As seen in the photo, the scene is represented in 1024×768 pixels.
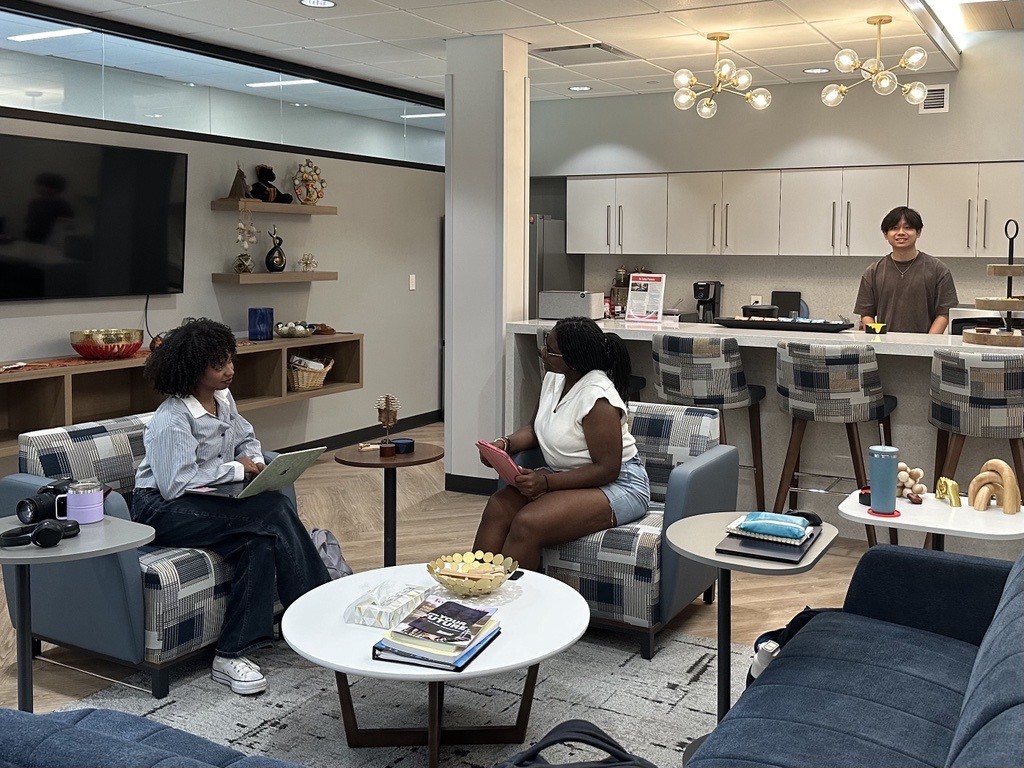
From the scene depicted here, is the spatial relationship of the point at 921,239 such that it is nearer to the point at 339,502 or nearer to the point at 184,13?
the point at 339,502

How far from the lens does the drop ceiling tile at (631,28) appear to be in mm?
5262

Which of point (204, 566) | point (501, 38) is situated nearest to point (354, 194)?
point (501, 38)

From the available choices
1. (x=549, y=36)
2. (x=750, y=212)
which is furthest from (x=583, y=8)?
(x=750, y=212)

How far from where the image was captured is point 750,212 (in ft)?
25.0

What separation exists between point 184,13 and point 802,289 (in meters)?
4.76

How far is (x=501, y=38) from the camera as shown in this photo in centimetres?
559

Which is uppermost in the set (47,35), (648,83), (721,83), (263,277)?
(648,83)

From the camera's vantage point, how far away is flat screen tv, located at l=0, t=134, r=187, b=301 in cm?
501

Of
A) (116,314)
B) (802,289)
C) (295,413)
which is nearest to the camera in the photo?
(116,314)

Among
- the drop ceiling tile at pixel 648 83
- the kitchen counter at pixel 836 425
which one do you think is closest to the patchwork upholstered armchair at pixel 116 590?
the kitchen counter at pixel 836 425

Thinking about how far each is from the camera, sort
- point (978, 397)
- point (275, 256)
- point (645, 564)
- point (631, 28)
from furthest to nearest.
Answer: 1. point (275, 256)
2. point (631, 28)
3. point (978, 397)
4. point (645, 564)

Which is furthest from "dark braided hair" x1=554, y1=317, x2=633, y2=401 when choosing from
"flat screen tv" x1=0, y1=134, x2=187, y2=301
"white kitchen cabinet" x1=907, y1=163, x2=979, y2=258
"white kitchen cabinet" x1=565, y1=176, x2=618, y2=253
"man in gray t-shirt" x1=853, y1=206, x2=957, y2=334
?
"white kitchen cabinet" x1=565, y1=176, x2=618, y2=253

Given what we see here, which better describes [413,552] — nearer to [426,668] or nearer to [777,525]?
[426,668]

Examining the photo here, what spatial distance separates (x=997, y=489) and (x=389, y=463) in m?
2.02
